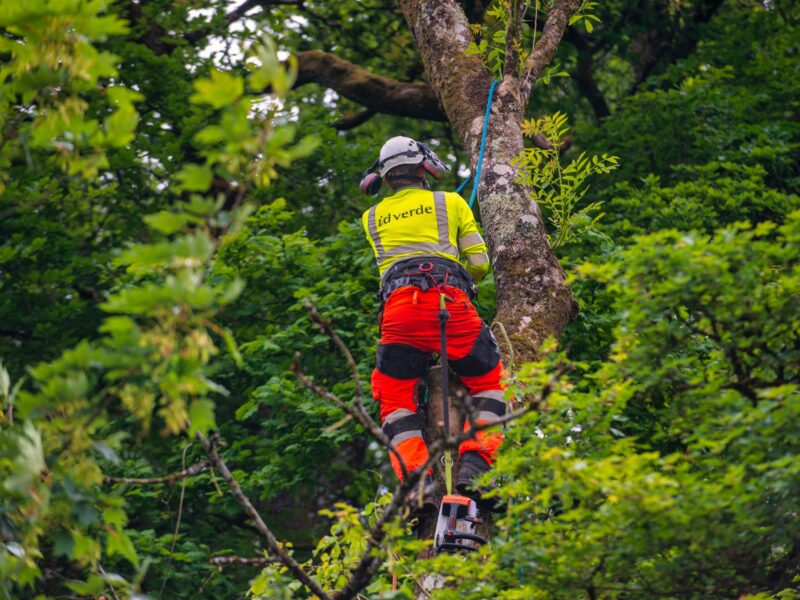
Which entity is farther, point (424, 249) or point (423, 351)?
point (424, 249)

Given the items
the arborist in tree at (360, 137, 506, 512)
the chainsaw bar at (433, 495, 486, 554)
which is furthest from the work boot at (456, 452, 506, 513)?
the chainsaw bar at (433, 495, 486, 554)

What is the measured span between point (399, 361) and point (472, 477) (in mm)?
780

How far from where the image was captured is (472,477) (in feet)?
17.3

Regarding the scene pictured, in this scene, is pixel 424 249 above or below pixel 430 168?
below

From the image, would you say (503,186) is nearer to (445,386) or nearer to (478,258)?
(478,258)

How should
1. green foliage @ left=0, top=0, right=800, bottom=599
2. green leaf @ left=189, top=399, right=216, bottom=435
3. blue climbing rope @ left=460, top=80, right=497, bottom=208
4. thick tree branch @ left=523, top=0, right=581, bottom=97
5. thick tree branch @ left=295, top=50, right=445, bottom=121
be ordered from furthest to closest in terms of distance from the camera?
thick tree branch @ left=295, top=50, right=445, bottom=121 → thick tree branch @ left=523, top=0, right=581, bottom=97 → blue climbing rope @ left=460, top=80, right=497, bottom=208 → green foliage @ left=0, top=0, right=800, bottom=599 → green leaf @ left=189, top=399, right=216, bottom=435

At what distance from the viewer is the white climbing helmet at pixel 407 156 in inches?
243

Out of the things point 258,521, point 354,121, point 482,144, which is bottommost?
point 258,521

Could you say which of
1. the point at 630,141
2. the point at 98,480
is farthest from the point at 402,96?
the point at 98,480

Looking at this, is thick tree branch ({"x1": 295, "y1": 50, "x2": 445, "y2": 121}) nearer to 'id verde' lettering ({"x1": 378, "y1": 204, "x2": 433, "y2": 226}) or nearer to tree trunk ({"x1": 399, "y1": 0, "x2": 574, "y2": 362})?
tree trunk ({"x1": 399, "y1": 0, "x2": 574, "y2": 362})

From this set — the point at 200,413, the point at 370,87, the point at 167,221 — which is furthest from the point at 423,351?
the point at 370,87

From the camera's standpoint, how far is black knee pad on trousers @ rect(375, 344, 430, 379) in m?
5.73

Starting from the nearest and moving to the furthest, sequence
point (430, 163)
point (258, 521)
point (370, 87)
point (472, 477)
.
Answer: point (258, 521), point (472, 477), point (430, 163), point (370, 87)

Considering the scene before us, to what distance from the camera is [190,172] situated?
3.10 meters
